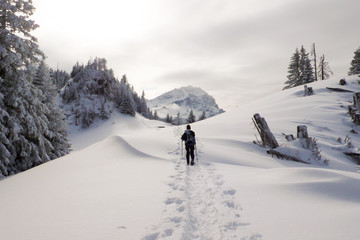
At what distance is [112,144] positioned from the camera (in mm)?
10969

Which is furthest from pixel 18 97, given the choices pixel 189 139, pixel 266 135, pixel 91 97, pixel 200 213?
pixel 91 97

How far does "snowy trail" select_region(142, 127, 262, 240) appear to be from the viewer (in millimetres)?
3186

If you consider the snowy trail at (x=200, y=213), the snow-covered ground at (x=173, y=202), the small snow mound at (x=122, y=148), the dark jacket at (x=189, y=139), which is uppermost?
the dark jacket at (x=189, y=139)

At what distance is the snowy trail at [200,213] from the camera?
319cm

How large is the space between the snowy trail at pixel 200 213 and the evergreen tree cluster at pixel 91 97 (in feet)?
135

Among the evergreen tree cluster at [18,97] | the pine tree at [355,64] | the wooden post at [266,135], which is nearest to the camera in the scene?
the evergreen tree cluster at [18,97]

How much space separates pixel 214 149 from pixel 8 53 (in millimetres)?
11524

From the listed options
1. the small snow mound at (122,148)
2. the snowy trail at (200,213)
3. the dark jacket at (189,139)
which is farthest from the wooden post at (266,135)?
the small snow mound at (122,148)

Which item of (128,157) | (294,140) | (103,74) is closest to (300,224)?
(128,157)

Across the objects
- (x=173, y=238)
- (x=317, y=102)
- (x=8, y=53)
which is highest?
(x=8, y=53)

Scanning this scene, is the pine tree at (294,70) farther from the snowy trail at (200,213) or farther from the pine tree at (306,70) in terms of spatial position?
the snowy trail at (200,213)

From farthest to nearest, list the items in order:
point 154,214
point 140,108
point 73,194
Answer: point 140,108 → point 73,194 → point 154,214

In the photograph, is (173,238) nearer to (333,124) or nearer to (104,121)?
(333,124)

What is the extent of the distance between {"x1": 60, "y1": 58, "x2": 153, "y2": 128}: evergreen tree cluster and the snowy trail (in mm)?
41254
